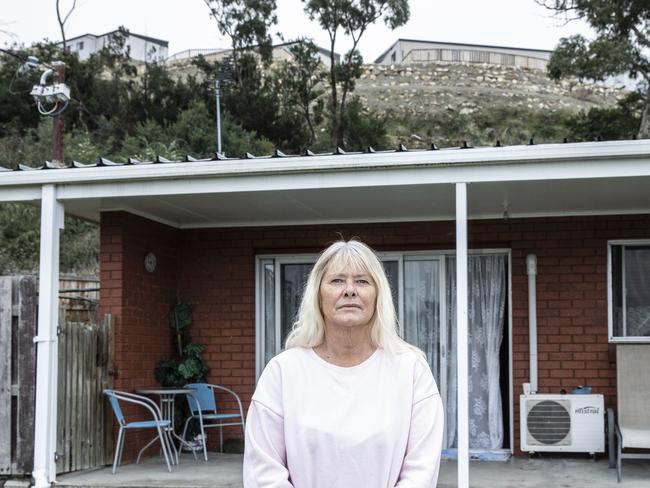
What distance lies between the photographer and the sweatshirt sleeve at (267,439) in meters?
2.43

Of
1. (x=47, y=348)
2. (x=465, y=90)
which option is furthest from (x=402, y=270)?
(x=465, y=90)

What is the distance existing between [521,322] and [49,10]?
1974 cm

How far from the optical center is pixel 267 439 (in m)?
2.47

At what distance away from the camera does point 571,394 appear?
8.12m

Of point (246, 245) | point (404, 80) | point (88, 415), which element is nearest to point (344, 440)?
point (88, 415)

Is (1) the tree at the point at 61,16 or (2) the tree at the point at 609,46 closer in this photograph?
(2) the tree at the point at 609,46

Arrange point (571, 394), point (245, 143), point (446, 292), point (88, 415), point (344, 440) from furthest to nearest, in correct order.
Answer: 1. point (245, 143)
2. point (446, 292)
3. point (571, 394)
4. point (88, 415)
5. point (344, 440)

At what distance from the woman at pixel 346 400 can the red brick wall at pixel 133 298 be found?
5623 mm

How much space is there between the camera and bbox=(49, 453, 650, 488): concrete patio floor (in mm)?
6926

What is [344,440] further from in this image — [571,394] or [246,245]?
[246,245]

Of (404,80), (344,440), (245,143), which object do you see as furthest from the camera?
(404,80)

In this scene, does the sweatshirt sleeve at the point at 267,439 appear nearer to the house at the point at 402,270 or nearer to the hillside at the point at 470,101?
the house at the point at 402,270

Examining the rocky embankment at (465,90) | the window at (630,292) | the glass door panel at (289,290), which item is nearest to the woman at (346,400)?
the window at (630,292)

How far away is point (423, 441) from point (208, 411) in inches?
258
